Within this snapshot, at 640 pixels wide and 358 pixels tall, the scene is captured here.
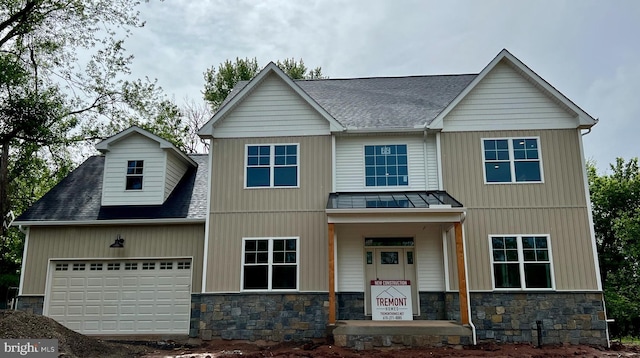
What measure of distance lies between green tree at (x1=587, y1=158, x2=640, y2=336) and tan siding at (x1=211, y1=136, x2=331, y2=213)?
14050mm

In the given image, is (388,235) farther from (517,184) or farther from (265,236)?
(517,184)

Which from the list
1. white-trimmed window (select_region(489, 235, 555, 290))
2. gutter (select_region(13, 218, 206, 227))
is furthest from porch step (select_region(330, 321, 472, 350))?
gutter (select_region(13, 218, 206, 227))

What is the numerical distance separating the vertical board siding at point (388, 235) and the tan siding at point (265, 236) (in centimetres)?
61

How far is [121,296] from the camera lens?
12.6m

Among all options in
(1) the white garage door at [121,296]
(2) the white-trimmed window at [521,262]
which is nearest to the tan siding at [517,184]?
(2) the white-trimmed window at [521,262]

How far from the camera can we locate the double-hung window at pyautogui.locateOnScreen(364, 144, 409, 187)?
12.6 meters

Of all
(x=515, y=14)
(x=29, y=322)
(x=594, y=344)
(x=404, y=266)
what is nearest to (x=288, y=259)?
(x=404, y=266)

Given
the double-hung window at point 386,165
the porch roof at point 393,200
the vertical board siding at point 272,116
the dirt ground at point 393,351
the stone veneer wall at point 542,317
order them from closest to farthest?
Result: 1. the dirt ground at point 393,351
2. the stone veneer wall at point 542,317
3. the porch roof at point 393,200
4. the double-hung window at point 386,165
5. the vertical board siding at point 272,116

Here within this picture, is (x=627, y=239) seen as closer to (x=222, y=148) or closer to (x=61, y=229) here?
(x=222, y=148)

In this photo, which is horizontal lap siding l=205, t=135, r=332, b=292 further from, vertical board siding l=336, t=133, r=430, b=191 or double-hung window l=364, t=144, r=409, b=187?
double-hung window l=364, t=144, r=409, b=187

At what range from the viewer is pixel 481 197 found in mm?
12039

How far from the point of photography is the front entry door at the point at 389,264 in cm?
1224

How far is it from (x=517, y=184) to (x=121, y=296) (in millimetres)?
11322

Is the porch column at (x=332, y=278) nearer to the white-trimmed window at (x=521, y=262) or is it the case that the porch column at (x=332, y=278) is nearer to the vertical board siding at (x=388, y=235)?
the vertical board siding at (x=388, y=235)
